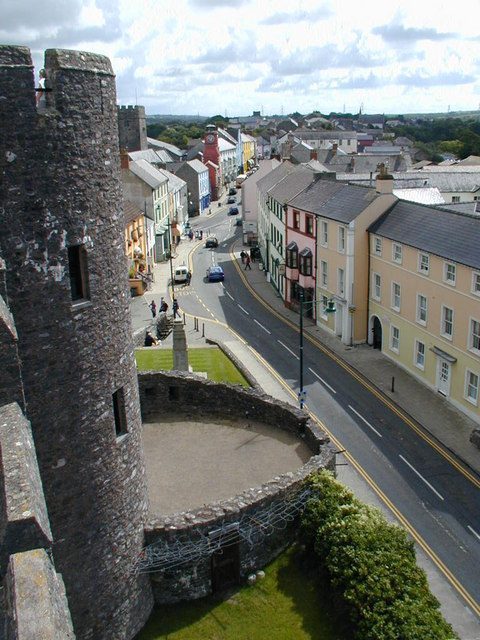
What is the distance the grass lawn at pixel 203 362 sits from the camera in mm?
33594

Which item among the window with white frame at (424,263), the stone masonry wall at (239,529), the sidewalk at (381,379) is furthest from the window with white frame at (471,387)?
→ the stone masonry wall at (239,529)

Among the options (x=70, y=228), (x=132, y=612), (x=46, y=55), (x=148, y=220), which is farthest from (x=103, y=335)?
(x=148, y=220)

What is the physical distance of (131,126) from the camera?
329 ft

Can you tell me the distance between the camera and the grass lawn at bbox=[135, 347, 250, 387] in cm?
3359

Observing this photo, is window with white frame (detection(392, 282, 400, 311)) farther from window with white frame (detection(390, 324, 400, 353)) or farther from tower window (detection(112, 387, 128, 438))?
tower window (detection(112, 387, 128, 438))

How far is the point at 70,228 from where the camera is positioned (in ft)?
40.4

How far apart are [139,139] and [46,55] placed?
9340 cm

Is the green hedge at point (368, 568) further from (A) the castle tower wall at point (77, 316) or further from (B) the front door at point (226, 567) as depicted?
(A) the castle tower wall at point (77, 316)

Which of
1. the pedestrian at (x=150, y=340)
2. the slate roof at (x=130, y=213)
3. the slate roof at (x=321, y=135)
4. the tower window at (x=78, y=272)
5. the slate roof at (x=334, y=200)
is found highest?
the slate roof at (x=321, y=135)

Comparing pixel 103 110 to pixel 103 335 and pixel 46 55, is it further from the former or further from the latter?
pixel 103 335

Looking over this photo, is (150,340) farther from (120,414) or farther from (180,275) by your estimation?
(120,414)

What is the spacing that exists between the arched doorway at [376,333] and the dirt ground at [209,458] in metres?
17.6

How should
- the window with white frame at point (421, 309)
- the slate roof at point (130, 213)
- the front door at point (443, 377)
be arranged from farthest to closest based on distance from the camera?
the slate roof at point (130, 213) → the window with white frame at point (421, 309) → the front door at point (443, 377)

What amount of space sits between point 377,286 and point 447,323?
822 centimetres
